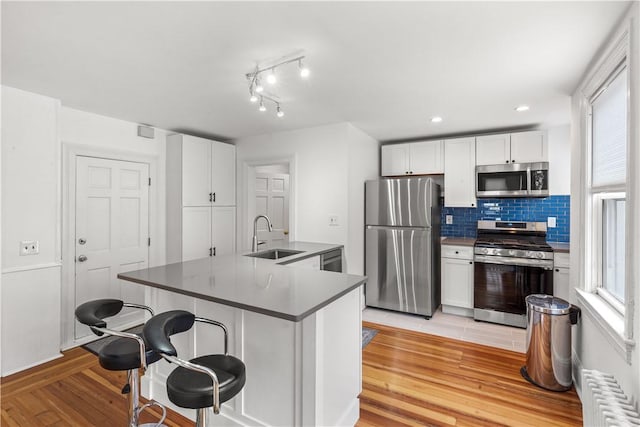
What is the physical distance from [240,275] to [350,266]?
6.43 ft

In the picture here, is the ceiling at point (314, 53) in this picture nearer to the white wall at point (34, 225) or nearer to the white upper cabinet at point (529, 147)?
the white wall at point (34, 225)

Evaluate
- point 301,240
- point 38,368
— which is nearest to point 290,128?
point 301,240

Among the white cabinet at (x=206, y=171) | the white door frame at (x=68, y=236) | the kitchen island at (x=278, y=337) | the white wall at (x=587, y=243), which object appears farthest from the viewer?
the white cabinet at (x=206, y=171)

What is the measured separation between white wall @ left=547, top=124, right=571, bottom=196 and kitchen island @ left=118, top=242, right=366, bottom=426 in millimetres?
3271

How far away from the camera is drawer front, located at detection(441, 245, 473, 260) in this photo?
12.7 ft

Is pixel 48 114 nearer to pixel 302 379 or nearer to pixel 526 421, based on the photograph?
pixel 302 379

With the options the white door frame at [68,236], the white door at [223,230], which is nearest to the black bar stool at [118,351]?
the white door frame at [68,236]

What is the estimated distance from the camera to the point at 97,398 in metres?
2.26

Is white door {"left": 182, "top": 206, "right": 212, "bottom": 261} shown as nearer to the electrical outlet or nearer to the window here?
the electrical outlet

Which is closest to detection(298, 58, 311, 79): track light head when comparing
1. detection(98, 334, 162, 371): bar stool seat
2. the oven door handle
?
detection(98, 334, 162, 371): bar stool seat

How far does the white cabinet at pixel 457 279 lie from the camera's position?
3883 mm

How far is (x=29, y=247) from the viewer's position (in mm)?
2682

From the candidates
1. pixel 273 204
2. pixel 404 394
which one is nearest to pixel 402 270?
pixel 404 394

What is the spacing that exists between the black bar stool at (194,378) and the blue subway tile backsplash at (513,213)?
3.95 m
